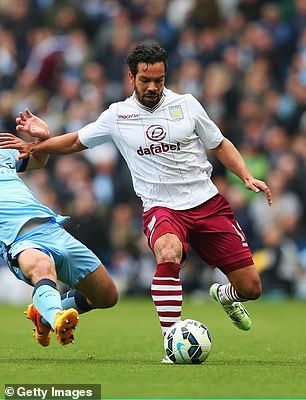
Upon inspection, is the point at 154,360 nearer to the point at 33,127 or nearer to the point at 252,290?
the point at 252,290

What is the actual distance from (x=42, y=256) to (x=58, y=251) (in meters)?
0.30

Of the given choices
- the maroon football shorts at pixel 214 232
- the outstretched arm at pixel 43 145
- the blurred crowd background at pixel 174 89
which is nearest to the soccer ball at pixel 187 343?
the maroon football shorts at pixel 214 232

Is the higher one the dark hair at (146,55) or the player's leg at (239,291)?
the dark hair at (146,55)

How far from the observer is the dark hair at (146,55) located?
9.66m

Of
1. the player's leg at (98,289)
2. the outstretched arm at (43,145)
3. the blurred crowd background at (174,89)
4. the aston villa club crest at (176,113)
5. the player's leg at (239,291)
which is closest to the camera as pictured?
the player's leg at (98,289)

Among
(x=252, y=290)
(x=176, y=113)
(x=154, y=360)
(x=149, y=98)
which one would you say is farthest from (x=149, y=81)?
(x=154, y=360)

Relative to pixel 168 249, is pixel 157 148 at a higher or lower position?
higher

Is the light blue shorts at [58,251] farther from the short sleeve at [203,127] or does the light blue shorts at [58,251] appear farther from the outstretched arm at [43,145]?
the short sleeve at [203,127]

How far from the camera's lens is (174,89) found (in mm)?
19969

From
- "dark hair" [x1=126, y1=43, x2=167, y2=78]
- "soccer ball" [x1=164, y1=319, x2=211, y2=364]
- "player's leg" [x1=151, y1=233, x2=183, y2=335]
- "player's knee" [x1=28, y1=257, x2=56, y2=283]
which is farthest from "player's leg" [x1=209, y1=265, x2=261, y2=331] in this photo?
"dark hair" [x1=126, y1=43, x2=167, y2=78]

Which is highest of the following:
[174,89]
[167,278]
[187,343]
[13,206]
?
[13,206]

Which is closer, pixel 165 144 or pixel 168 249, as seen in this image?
pixel 168 249

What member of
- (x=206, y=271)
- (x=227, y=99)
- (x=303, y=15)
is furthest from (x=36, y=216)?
(x=303, y=15)

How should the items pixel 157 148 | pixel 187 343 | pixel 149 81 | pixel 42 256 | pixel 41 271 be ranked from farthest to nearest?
pixel 157 148 < pixel 149 81 < pixel 42 256 < pixel 41 271 < pixel 187 343
